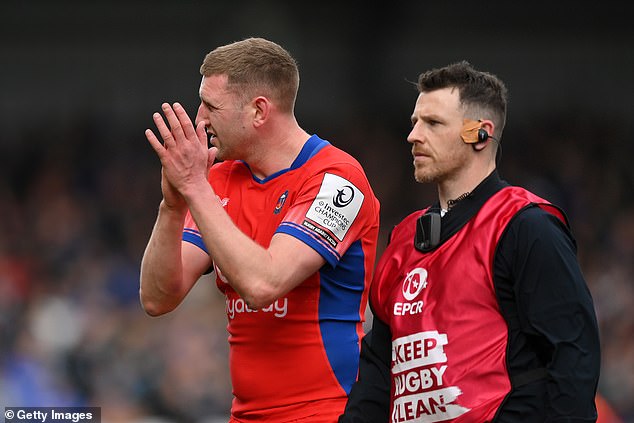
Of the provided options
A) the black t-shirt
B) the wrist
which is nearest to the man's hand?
the wrist

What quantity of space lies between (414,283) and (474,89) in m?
0.64

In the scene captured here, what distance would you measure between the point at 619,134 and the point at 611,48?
60.1 inches

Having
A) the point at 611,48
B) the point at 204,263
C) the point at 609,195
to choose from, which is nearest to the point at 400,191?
the point at 609,195

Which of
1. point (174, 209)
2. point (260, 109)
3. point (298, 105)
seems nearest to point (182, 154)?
point (174, 209)

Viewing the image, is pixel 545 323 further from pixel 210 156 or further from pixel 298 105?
pixel 298 105

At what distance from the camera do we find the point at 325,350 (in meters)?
3.98

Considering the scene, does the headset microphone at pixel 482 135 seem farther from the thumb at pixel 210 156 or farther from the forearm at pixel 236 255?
the thumb at pixel 210 156

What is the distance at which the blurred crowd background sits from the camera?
471 inches

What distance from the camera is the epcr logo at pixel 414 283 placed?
11.6 ft

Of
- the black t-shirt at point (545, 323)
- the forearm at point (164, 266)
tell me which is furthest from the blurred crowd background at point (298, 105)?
the black t-shirt at point (545, 323)

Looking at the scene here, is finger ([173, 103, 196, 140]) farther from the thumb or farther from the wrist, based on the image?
the wrist

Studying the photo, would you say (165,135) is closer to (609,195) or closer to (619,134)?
(609,195)

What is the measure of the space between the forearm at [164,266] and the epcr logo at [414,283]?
2.95 feet

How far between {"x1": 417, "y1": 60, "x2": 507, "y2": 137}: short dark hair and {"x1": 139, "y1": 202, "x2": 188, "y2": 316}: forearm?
104cm
